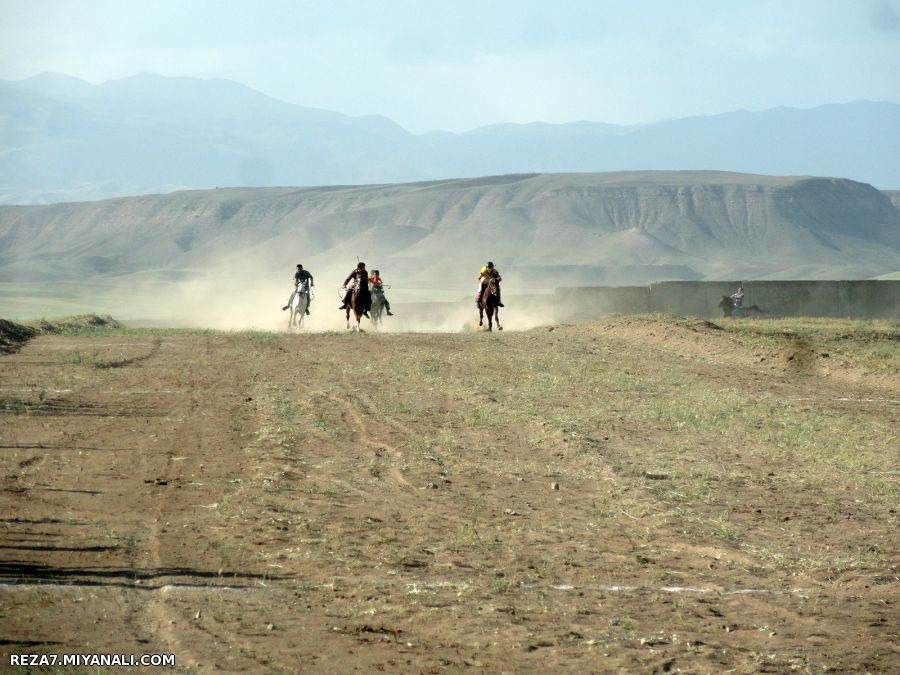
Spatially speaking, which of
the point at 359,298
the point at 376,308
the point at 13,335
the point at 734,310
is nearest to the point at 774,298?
the point at 734,310

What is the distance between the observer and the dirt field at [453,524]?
7613mm

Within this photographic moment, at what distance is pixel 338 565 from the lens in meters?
9.41

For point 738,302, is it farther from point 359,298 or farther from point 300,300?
point 300,300

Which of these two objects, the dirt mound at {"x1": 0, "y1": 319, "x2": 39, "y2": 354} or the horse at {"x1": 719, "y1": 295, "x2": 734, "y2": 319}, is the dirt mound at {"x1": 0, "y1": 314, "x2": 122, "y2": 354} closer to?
the dirt mound at {"x1": 0, "y1": 319, "x2": 39, "y2": 354}

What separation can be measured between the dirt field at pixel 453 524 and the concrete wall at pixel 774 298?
2384 cm

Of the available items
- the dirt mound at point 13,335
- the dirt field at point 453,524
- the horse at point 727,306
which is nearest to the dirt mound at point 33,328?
the dirt mound at point 13,335

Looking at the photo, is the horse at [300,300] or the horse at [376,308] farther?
the horse at [300,300]

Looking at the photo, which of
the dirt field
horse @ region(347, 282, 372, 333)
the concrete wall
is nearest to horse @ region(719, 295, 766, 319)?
the concrete wall

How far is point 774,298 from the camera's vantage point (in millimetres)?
46062

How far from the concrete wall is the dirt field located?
2384cm

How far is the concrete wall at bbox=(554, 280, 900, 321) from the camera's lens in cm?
4491

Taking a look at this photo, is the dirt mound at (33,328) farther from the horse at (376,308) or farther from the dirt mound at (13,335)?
the horse at (376,308)

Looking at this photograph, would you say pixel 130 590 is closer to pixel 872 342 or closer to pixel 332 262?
pixel 872 342

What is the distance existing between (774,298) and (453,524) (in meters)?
37.0
